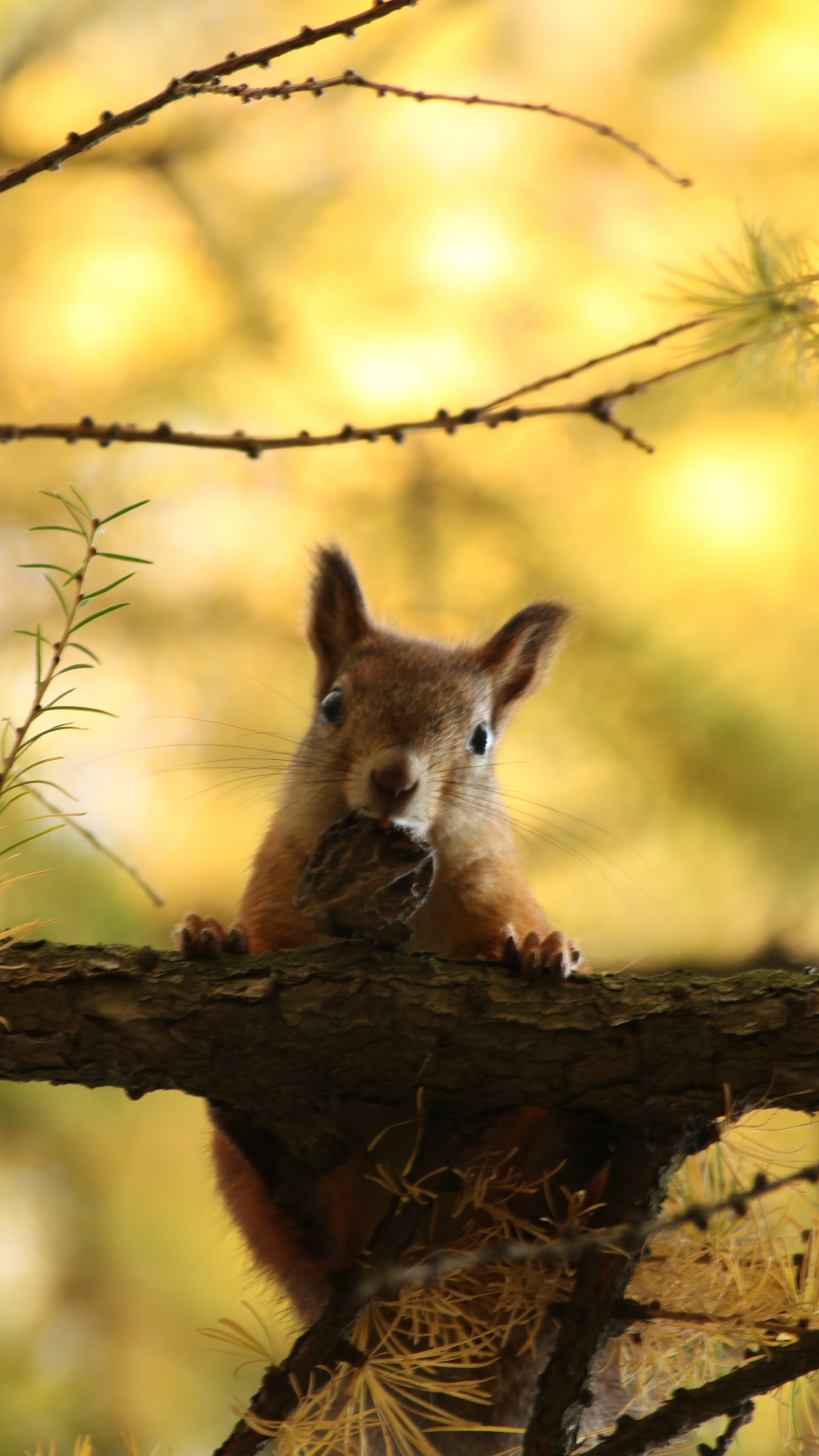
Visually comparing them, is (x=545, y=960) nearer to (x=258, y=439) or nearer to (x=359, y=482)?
(x=258, y=439)

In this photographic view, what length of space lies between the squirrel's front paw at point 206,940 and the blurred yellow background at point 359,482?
525 mm

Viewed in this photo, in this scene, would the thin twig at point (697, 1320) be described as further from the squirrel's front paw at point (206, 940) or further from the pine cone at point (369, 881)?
the squirrel's front paw at point (206, 940)

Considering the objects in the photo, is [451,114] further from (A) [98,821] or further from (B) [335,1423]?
(B) [335,1423]

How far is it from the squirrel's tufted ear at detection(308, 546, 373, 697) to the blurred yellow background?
0.14 m

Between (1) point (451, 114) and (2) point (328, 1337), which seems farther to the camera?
(1) point (451, 114)

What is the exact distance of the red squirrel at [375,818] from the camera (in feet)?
4.40

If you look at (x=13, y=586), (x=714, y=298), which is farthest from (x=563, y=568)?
(x=13, y=586)

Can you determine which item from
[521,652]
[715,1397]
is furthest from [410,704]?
[715,1397]

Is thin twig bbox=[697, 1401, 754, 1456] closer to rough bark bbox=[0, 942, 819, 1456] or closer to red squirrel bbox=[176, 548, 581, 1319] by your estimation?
rough bark bbox=[0, 942, 819, 1456]

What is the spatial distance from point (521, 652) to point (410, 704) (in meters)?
0.27

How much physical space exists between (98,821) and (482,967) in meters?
0.88

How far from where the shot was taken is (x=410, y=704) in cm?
169

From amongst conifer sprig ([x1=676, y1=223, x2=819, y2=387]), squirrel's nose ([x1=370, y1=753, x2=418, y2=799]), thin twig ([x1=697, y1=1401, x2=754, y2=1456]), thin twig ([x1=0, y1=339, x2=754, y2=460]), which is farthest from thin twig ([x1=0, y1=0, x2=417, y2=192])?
thin twig ([x1=697, y1=1401, x2=754, y2=1456])

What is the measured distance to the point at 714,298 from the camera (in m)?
1.31
